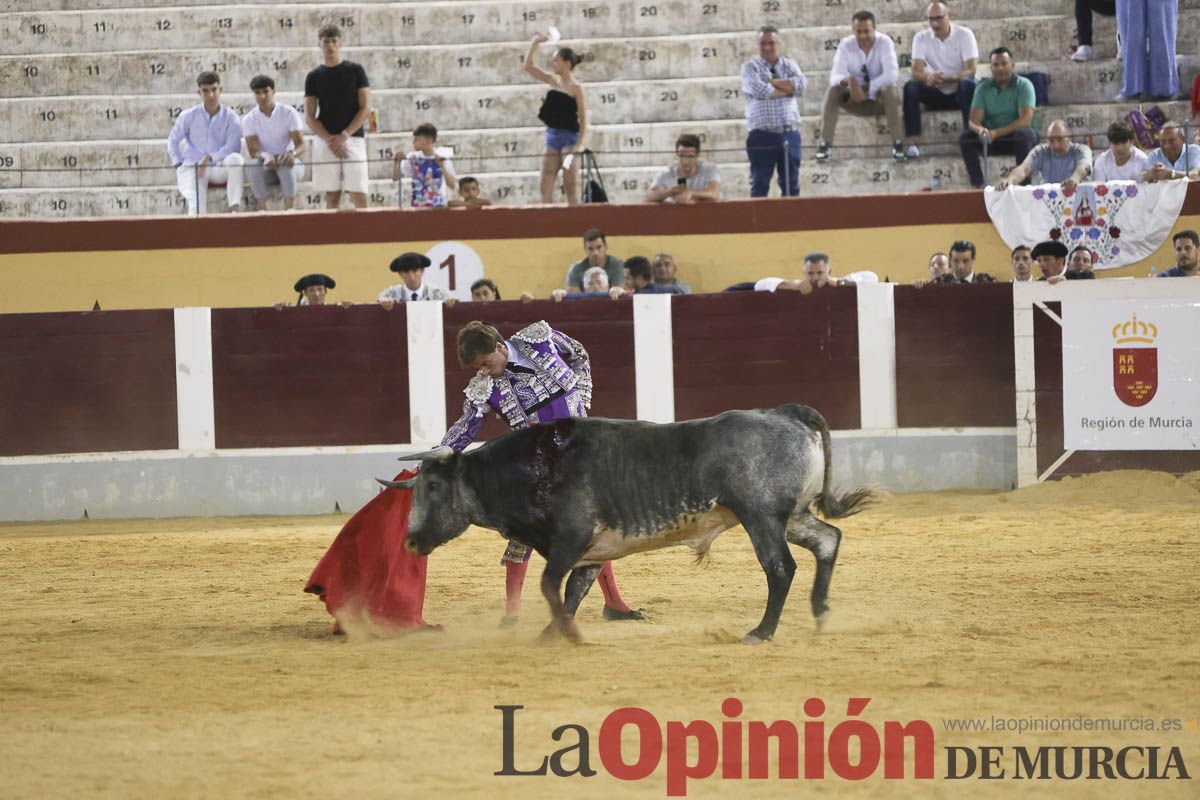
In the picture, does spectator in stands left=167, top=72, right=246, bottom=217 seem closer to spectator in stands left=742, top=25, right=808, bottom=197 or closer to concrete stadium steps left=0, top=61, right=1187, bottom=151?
concrete stadium steps left=0, top=61, right=1187, bottom=151

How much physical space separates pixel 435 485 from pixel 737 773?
2.38 m

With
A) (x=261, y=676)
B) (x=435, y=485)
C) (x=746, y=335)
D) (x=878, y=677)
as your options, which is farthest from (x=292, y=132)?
(x=878, y=677)

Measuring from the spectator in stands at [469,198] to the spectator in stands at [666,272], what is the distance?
1.60 meters

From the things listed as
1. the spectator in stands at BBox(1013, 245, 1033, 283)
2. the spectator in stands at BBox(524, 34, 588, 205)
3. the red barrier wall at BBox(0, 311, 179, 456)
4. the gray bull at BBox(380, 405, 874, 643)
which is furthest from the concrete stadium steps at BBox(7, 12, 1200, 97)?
the gray bull at BBox(380, 405, 874, 643)

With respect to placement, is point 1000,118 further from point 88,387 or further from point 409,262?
point 88,387

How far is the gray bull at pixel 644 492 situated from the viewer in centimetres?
568

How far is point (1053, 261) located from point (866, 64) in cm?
341

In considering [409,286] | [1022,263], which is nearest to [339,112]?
[409,286]

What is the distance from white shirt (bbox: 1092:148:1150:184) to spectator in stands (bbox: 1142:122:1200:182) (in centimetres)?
5

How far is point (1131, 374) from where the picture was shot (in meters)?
10.1

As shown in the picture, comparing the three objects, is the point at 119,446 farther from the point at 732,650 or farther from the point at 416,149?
the point at 732,650

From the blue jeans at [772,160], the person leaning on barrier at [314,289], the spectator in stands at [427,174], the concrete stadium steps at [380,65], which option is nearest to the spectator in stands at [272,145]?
the spectator in stands at [427,174]

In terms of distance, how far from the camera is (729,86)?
1490 cm

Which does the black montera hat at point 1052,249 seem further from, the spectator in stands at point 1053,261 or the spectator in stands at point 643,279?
the spectator in stands at point 643,279
